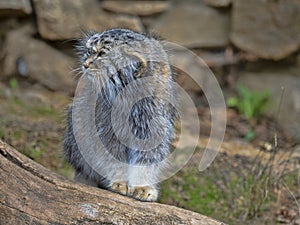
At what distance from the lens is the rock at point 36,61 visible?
6195mm

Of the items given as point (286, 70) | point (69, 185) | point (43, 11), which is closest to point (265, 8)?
point (286, 70)

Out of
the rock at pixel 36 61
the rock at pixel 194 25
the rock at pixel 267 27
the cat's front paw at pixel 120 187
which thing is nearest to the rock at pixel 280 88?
the rock at pixel 267 27

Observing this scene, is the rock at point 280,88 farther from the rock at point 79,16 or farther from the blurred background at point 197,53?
the rock at point 79,16

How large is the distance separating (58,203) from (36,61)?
3.24 meters

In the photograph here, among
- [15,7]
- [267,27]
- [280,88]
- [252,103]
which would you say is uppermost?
[15,7]

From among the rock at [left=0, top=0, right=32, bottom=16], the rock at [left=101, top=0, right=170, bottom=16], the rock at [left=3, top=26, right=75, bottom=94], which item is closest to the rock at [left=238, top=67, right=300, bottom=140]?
the rock at [left=101, top=0, right=170, bottom=16]

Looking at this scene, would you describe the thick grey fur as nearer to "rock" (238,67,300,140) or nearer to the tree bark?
the tree bark

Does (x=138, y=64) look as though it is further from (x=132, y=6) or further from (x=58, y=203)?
(x=132, y=6)

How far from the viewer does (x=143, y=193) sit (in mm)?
3525

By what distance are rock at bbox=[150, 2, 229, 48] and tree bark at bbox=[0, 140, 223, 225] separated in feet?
10.1

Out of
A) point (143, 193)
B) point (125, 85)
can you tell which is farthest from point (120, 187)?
point (125, 85)

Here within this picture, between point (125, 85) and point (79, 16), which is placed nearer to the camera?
point (125, 85)

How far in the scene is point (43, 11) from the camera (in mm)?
6031

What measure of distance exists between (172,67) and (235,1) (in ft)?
8.16
